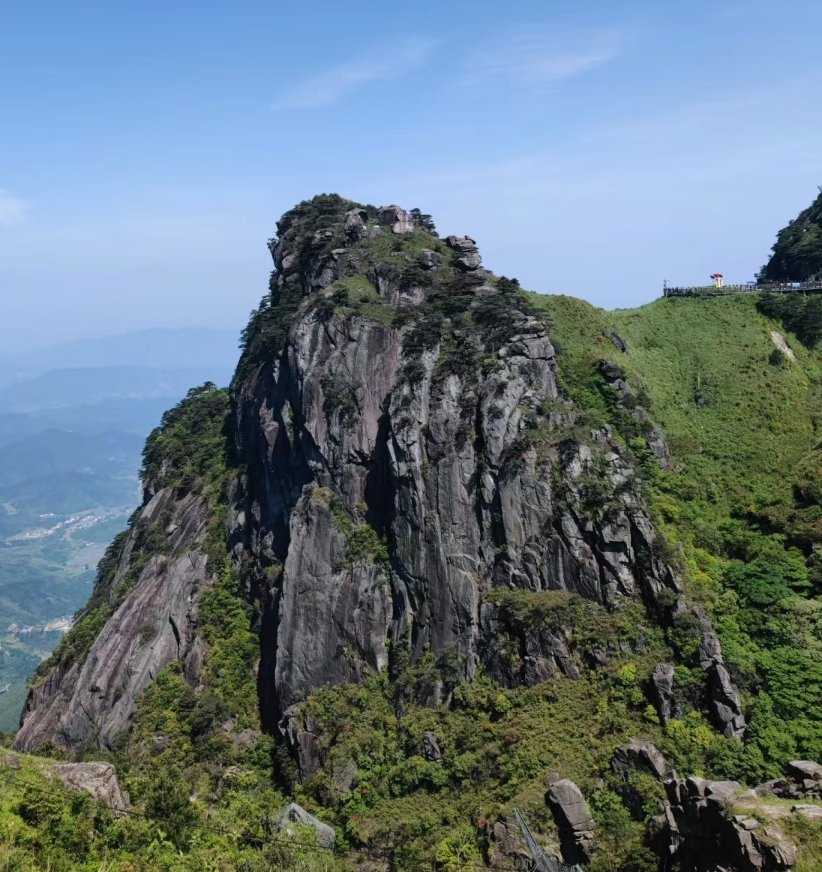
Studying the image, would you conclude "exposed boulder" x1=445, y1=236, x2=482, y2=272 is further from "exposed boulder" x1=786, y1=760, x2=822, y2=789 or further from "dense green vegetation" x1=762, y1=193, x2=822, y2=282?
"exposed boulder" x1=786, y1=760, x2=822, y2=789

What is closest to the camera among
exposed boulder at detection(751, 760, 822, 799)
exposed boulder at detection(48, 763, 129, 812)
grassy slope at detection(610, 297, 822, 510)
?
exposed boulder at detection(751, 760, 822, 799)

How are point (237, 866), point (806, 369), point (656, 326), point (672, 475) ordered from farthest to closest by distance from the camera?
point (656, 326) → point (806, 369) → point (672, 475) → point (237, 866)

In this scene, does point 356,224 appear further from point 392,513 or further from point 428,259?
point 392,513

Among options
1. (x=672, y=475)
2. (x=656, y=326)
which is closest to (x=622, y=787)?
(x=672, y=475)

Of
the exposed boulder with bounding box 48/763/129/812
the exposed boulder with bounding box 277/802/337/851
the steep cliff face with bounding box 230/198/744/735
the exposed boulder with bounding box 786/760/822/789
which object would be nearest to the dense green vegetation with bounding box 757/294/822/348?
the steep cliff face with bounding box 230/198/744/735

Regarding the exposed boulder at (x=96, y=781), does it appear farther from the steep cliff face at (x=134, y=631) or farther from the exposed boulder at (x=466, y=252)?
the exposed boulder at (x=466, y=252)

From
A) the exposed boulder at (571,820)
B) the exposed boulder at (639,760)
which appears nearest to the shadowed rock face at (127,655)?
the exposed boulder at (571,820)

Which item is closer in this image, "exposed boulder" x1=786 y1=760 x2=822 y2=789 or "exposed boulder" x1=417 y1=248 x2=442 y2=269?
"exposed boulder" x1=786 y1=760 x2=822 y2=789

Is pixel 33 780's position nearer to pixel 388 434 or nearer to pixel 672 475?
pixel 388 434
